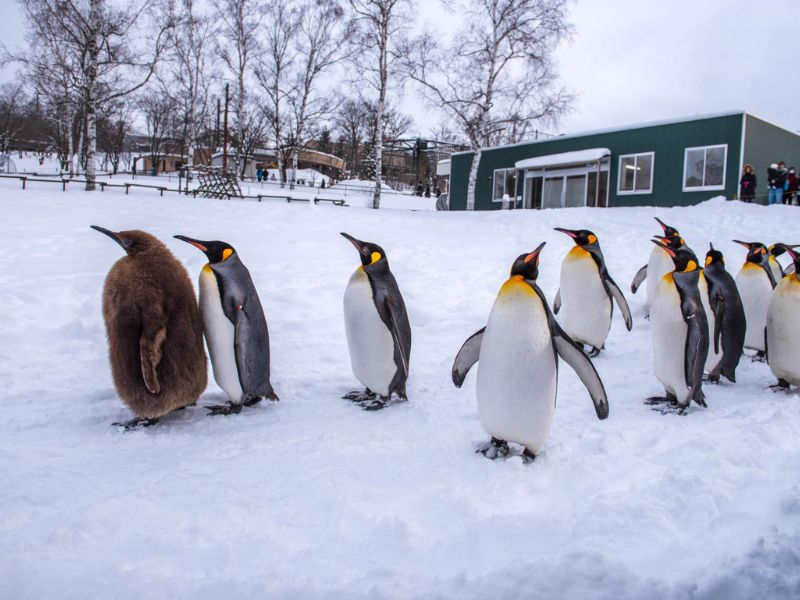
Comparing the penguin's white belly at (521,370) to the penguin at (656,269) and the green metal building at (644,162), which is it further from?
the green metal building at (644,162)

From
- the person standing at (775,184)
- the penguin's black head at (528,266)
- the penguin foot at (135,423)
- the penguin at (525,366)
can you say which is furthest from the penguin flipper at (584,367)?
the person standing at (775,184)

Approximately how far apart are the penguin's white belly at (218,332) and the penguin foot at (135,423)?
0.42 meters

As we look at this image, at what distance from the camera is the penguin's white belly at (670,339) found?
355cm

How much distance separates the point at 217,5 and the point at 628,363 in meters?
22.2

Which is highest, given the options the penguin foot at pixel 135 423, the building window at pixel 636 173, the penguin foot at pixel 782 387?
the building window at pixel 636 173

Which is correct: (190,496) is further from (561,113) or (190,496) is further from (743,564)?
(561,113)

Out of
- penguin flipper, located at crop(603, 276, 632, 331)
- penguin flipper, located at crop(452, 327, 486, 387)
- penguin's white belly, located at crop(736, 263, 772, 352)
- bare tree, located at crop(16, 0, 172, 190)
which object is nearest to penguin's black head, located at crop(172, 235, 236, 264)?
penguin flipper, located at crop(452, 327, 486, 387)

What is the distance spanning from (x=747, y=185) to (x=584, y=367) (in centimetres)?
1360

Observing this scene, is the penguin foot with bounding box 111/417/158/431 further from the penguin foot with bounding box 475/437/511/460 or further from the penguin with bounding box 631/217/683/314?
the penguin with bounding box 631/217/683/314

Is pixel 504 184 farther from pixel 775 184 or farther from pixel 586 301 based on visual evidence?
pixel 586 301

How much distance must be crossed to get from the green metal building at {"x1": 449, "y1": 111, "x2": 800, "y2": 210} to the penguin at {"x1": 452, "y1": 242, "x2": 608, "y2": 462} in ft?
49.5

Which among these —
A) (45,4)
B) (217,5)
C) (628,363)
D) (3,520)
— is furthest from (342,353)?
(217,5)

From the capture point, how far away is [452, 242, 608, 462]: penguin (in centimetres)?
260

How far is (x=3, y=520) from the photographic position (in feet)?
6.19
